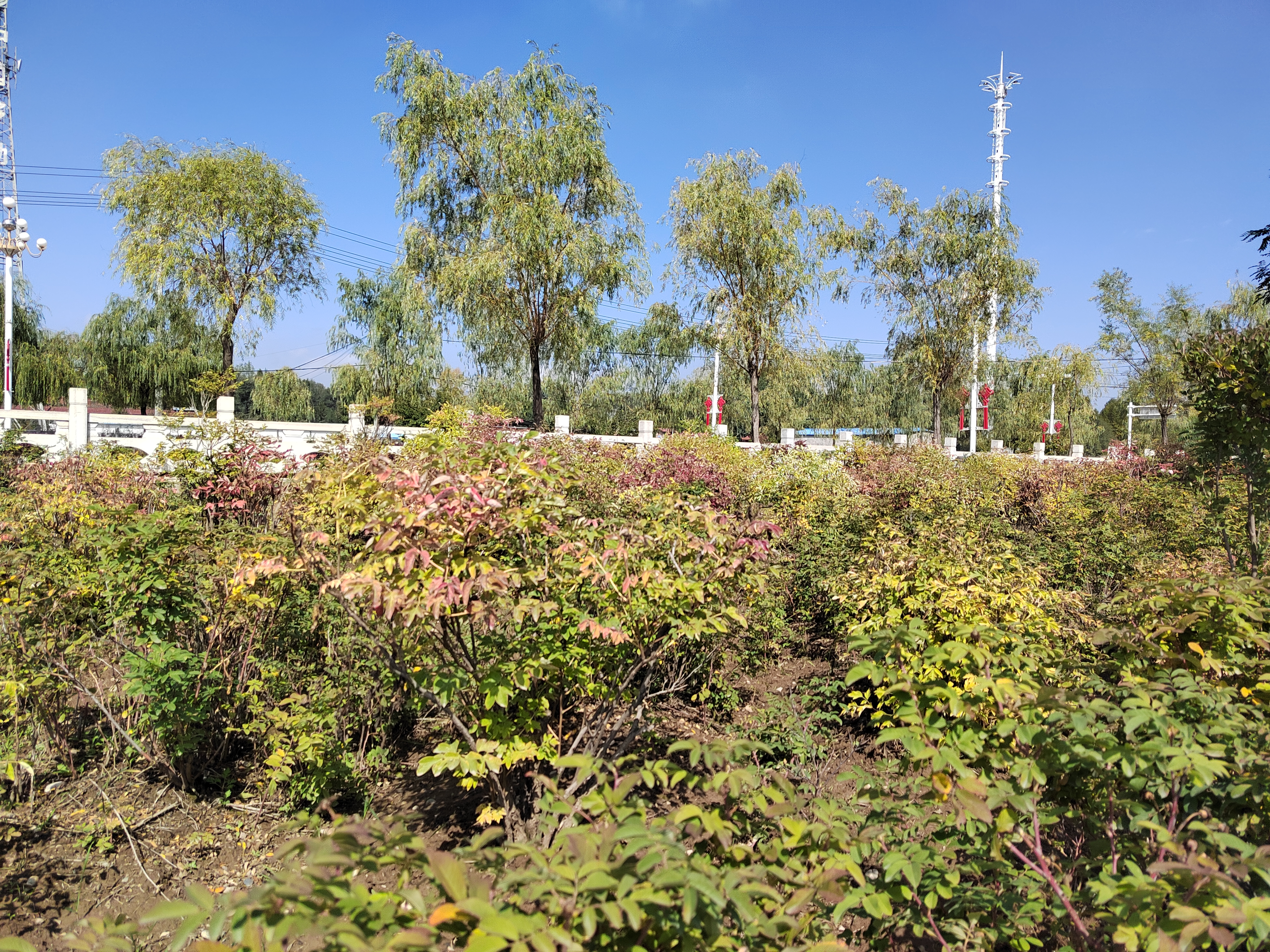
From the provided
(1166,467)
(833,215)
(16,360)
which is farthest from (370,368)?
(1166,467)

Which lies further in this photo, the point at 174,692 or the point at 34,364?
the point at 34,364

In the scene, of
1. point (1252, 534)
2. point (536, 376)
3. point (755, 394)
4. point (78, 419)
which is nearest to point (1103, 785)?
point (1252, 534)

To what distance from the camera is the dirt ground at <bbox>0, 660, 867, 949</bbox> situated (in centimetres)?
290

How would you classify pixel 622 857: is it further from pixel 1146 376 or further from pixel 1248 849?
pixel 1146 376

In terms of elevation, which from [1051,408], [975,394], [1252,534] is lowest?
[1252,534]

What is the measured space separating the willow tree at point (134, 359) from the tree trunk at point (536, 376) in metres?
17.8

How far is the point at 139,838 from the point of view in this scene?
3295 mm

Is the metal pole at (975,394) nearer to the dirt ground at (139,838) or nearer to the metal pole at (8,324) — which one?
the dirt ground at (139,838)

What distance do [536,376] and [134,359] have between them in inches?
833

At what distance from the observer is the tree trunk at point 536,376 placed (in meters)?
17.1

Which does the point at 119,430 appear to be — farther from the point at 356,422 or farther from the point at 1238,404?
the point at 1238,404

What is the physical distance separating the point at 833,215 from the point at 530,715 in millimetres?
19478

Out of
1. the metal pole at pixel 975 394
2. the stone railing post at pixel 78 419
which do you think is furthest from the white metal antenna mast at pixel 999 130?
the stone railing post at pixel 78 419

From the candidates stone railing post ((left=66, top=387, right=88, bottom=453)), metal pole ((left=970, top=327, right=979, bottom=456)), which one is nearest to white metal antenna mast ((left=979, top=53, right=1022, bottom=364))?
metal pole ((left=970, top=327, right=979, bottom=456))
